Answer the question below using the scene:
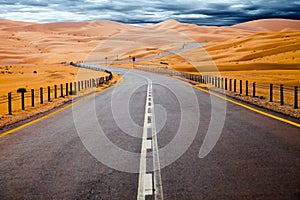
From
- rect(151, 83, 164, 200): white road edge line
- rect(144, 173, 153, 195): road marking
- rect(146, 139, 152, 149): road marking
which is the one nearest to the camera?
rect(151, 83, 164, 200): white road edge line

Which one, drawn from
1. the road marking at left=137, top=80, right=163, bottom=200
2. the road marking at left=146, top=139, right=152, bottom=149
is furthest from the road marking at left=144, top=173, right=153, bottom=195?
the road marking at left=146, top=139, right=152, bottom=149

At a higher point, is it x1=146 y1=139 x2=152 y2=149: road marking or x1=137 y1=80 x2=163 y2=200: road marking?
x1=146 y1=139 x2=152 y2=149: road marking

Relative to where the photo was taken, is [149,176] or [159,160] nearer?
[149,176]

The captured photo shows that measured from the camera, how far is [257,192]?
18.9 feet

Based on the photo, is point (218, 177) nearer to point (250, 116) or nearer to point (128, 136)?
point (128, 136)

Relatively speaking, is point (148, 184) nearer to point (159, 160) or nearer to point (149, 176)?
point (149, 176)

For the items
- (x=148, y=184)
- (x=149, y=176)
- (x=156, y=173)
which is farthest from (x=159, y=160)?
(x=148, y=184)

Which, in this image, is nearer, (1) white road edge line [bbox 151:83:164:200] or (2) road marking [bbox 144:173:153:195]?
(1) white road edge line [bbox 151:83:164:200]

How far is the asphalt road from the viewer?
596cm

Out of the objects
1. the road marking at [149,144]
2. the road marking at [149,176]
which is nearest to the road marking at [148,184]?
the road marking at [149,176]

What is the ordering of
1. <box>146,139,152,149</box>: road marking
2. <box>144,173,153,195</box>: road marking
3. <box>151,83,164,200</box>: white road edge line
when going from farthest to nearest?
<box>146,139,152,149</box>: road marking, <box>144,173,153,195</box>: road marking, <box>151,83,164,200</box>: white road edge line

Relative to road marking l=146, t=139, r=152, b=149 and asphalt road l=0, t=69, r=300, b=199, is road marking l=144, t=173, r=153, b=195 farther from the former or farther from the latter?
road marking l=146, t=139, r=152, b=149

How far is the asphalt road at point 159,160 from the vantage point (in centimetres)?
596

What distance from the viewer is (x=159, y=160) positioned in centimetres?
796
